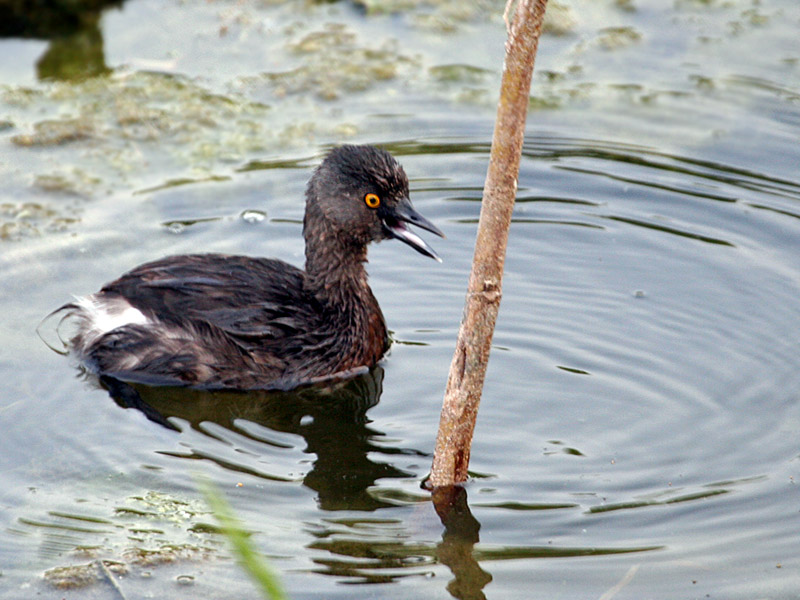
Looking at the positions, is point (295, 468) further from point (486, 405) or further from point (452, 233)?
point (452, 233)

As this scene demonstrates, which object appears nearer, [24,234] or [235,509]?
[235,509]

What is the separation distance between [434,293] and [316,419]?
4.51 feet

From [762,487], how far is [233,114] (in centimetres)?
563

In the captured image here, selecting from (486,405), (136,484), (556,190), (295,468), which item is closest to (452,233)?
(556,190)

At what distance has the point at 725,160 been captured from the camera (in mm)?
8352

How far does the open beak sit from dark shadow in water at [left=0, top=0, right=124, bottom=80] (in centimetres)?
455

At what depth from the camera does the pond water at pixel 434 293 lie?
15.7 ft

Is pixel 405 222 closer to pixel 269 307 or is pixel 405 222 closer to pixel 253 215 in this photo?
pixel 269 307

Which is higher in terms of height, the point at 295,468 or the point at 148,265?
the point at 148,265

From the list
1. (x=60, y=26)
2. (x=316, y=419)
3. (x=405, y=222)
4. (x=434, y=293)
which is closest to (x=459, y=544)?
(x=316, y=419)

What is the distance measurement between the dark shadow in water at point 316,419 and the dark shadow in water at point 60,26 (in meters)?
4.79

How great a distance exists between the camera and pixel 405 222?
22.0 feet

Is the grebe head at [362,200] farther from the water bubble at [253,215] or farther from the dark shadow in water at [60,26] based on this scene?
the dark shadow in water at [60,26]

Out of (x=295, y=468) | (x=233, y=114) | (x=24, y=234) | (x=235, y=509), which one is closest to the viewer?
(x=235, y=509)
